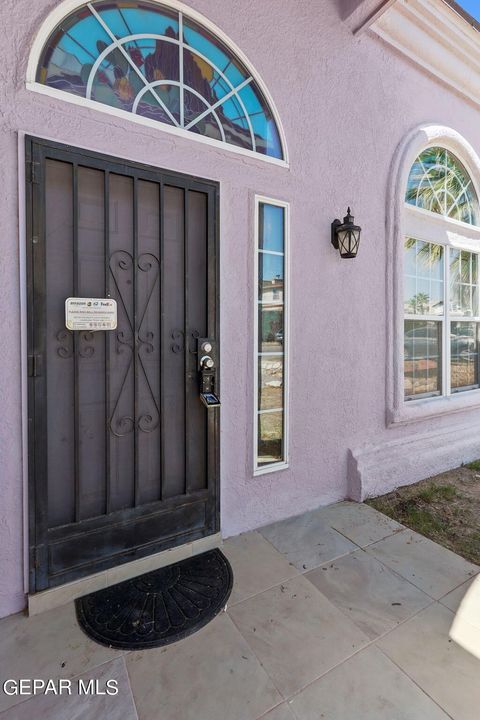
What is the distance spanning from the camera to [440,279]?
4.36m

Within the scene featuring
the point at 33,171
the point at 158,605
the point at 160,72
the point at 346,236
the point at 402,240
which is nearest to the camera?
the point at 33,171

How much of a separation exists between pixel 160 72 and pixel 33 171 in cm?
115

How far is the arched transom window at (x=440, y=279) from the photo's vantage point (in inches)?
160

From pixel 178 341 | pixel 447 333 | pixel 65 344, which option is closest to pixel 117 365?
pixel 65 344

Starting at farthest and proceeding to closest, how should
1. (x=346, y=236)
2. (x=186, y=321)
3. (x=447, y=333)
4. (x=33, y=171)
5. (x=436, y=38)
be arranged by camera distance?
1. (x=447, y=333)
2. (x=436, y=38)
3. (x=346, y=236)
4. (x=186, y=321)
5. (x=33, y=171)

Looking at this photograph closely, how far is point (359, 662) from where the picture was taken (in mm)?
1746

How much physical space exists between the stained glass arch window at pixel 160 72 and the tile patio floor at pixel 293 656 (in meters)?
3.05

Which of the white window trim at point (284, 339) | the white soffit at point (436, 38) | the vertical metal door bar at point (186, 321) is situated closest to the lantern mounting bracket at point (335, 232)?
the white window trim at point (284, 339)

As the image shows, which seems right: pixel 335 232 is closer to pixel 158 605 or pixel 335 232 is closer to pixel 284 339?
pixel 284 339

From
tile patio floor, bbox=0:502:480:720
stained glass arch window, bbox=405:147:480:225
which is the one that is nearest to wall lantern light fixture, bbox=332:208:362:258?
stained glass arch window, bbox=405:147:480:225

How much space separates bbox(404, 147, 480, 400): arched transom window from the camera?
407 centimetres

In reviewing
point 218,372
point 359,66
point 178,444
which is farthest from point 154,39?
point 178,444

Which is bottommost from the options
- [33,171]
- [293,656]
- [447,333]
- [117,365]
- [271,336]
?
[293,656]

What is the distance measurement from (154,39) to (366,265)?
2424 millimetres
